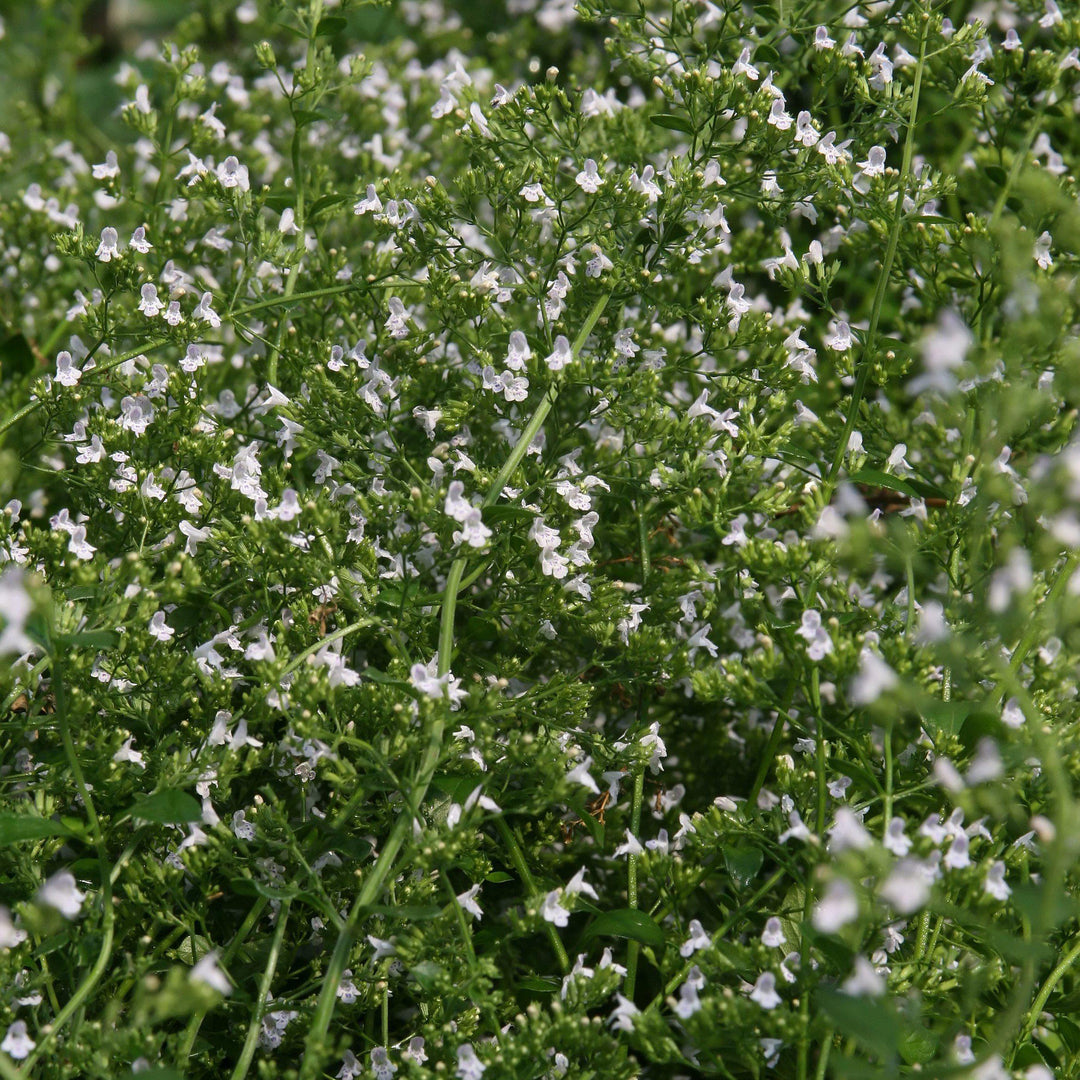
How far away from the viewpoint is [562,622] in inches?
76.5

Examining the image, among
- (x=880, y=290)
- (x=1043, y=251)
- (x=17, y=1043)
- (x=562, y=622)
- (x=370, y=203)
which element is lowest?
(x=17, y=1043)

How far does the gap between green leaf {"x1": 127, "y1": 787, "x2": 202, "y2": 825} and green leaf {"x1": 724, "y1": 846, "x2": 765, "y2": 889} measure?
→ 0.73 metres

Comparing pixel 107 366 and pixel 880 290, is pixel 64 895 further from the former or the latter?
pixel 880 290

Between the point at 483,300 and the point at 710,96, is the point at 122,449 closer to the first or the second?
the point at 483,300

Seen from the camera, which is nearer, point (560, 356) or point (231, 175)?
point (560, 356)

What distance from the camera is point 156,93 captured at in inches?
133

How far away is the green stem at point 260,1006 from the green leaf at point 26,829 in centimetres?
31

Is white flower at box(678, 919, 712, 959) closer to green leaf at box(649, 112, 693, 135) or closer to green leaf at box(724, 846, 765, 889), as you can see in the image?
green leaf at box(724, 846, 765, 889)

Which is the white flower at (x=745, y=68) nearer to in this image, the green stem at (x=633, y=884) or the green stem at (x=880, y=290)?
the green stem at (x=880, y=290)

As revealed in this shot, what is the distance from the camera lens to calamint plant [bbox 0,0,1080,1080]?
1.41 m

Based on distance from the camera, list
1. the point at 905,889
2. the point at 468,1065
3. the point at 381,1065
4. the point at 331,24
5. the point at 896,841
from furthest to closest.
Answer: the point at 331,24, the point at 381,1065, the point at 468,1065, the point at 896,841, the point at 905,889

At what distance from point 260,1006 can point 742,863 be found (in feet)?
2.24

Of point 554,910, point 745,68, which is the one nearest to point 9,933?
point 554,910

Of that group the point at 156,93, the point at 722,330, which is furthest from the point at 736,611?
the point at 156,93
